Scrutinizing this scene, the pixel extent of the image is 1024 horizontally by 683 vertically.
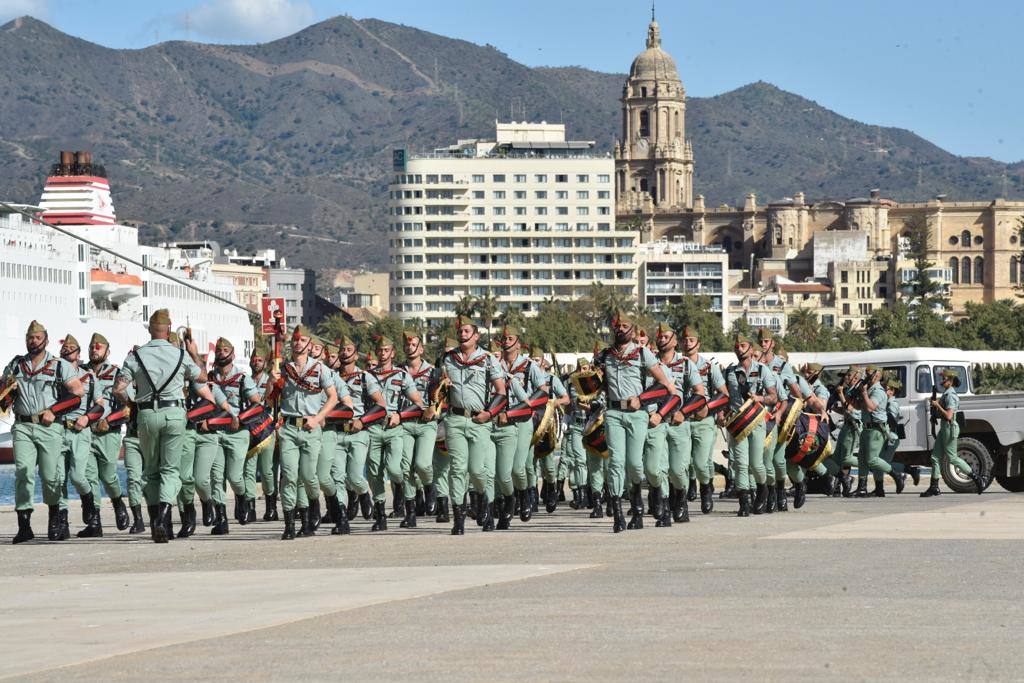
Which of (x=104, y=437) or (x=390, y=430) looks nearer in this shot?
(x=104, y=437)

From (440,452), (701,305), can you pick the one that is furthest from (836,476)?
(701,305)

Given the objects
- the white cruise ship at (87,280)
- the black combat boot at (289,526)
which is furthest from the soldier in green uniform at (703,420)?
the white cruise ship at (87,280)

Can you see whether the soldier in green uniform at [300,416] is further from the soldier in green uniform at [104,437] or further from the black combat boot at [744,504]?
the black combat boot at [744,504]

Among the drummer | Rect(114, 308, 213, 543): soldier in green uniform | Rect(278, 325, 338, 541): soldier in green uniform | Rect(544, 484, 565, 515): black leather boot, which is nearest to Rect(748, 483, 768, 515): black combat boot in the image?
the drummer

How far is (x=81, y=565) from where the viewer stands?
664 inches

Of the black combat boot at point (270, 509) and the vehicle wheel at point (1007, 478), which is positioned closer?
the black combat boot at point (270, 509)

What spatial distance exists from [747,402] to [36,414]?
7.31m

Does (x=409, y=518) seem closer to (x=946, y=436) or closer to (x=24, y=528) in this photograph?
(x=24, y=528)

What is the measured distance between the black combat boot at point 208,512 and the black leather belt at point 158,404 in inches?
79.6

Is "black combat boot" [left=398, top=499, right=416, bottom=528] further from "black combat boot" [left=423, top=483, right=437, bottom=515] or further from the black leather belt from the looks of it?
the black leather belt

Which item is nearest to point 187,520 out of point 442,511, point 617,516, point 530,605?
point 442,511

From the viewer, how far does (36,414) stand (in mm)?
19578

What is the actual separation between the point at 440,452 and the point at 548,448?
2.37m

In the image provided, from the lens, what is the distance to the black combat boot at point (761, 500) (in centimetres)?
2292
